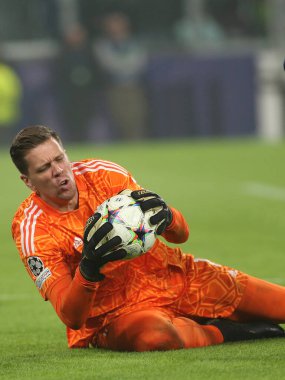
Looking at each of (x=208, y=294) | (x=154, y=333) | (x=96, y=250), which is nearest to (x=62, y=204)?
(x=96, y=250)

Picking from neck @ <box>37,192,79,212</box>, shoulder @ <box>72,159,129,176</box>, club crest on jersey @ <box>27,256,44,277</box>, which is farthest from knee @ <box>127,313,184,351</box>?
shoulder @ <box>72,159,129,176</box>

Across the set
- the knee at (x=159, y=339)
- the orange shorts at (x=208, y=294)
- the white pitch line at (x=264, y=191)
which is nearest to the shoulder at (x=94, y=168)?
the orange shorts at (x=208, y=294)

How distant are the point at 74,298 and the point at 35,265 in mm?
392

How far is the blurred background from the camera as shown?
24.5 metres

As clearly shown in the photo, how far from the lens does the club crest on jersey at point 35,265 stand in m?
6.40

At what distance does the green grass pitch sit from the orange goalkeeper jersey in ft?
1.00

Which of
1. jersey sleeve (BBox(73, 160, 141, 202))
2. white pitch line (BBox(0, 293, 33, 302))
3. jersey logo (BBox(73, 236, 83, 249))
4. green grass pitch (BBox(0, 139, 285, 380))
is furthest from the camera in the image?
white pitch line (BBox(0, 293, 33, 302))

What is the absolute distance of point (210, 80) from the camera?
968 inches

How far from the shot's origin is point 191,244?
1160 centimetres

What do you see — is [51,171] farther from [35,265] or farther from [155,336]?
[155,336]

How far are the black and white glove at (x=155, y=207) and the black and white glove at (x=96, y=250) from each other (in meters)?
0.25

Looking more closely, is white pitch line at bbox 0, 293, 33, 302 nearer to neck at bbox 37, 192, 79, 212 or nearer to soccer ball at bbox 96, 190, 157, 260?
neck at bbox 37, 192, 79, 212

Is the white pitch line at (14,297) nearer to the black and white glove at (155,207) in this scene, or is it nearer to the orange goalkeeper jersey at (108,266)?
the orange goalkeeper jersey at (108,266)

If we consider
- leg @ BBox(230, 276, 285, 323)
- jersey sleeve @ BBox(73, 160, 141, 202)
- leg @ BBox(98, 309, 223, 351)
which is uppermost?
jersey sleeve @ BBox(73, 160, 141, 202)
